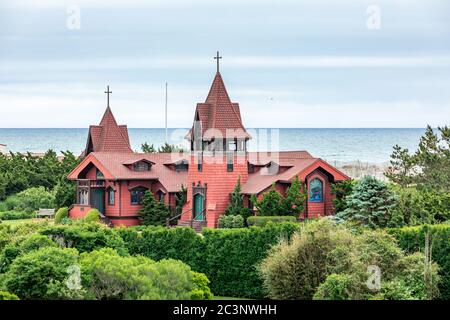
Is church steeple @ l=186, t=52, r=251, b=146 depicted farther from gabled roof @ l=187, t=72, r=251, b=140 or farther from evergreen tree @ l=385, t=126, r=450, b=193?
evergreen tree @ l=385, t=126, r=450, b=193

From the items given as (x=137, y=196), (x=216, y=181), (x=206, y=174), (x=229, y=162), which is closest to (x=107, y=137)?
(x=137, y=196)

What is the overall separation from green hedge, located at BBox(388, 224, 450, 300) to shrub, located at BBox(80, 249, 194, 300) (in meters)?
7.49

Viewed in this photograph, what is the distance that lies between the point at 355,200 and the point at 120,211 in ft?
45.0

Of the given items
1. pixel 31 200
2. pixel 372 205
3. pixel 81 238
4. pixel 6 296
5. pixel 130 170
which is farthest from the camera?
pixel 31 200

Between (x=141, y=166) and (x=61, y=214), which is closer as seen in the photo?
(x=61, y=214)

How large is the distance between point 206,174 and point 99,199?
622 centimetres

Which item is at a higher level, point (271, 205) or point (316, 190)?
point (316, 190)

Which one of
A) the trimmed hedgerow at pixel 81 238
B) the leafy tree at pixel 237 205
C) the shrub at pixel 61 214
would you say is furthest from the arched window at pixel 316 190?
the trimmed hedgerow at pixel 81 238

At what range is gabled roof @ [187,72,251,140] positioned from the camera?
51656 millimetres

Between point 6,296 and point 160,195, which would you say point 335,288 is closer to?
point 6,296

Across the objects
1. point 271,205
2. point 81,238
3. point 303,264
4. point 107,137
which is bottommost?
point 303,264

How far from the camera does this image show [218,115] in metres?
52.0
